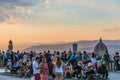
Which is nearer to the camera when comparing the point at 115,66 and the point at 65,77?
the point at 65,77

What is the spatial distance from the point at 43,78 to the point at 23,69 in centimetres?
1187

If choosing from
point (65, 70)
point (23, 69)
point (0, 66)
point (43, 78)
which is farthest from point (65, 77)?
point (0, 66)

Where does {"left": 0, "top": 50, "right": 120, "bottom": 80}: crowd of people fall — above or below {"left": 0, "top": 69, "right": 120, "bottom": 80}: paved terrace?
above

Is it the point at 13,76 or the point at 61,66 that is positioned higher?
the point at 61,66

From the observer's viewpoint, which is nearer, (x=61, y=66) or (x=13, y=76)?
(x=61, y=66)

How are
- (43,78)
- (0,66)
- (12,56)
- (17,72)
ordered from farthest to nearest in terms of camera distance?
(0,66), (12,56), (17,72), (43,78)

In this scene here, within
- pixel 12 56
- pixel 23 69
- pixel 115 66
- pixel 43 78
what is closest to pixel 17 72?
pixel 23 69

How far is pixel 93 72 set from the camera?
32.7 metres

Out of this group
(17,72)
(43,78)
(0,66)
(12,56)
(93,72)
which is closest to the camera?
(43,78)

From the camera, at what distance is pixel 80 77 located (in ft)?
111

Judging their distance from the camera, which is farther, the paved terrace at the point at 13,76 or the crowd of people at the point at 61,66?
the paved terrace at the point at 13,76

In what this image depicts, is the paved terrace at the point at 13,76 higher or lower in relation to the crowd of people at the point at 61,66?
lower

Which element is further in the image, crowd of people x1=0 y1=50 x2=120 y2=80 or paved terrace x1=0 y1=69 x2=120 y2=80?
paved terrace x1=0 y1=69 x2=120 y2=80

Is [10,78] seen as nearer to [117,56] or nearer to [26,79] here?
[26,79]
